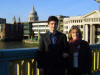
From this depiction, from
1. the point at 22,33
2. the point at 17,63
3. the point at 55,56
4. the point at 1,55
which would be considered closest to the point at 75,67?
the point at 55,56

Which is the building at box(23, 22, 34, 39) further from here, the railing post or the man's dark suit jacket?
the railing post

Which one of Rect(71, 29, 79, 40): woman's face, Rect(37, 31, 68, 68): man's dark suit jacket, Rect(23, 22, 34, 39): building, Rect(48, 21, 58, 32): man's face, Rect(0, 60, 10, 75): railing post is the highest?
Rect(23, 22, 34, 39): building

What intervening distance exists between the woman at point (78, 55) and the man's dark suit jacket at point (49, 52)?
0.32m

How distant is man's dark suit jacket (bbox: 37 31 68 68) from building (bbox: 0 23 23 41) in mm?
98901

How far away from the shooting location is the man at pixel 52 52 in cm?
330

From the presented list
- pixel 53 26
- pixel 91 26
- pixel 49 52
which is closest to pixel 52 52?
pixel 49 52

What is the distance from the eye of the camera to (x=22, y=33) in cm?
10550

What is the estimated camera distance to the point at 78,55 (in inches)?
142

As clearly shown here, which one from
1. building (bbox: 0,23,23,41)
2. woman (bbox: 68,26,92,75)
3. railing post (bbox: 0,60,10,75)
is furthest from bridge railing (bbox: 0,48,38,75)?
building (bbox: 0,23,23,41)

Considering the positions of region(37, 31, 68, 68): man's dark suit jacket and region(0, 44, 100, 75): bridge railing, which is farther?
region(37, 31, 68, 68): man's dark suit jacket

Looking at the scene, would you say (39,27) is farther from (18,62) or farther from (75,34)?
(18,62)

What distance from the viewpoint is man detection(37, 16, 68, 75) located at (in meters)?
3.30

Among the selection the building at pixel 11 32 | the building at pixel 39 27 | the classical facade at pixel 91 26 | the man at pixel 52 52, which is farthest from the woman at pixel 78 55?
the building at pixel 11 32

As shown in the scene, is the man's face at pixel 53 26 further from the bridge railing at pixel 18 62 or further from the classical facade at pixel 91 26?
the classical facade at pixel 91 26
